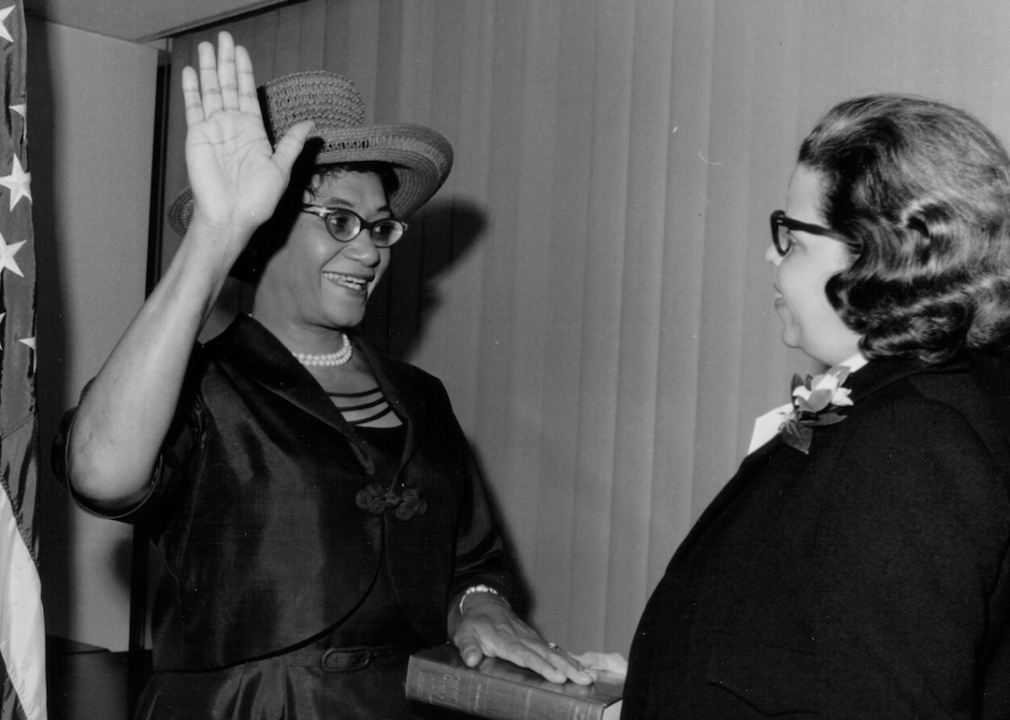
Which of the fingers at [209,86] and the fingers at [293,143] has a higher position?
the fingers at [209,86]

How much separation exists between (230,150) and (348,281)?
1.29 feet

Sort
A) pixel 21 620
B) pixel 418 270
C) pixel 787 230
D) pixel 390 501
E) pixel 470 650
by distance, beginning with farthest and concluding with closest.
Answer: pixel 418 270 < pixel 21 620 < pixel 390 501 < pixel 470 650 < pixel 787 230

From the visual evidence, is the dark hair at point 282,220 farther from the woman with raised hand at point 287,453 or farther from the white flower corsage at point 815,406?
the white flower corsage at point 815,406

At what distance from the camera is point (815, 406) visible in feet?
3.84

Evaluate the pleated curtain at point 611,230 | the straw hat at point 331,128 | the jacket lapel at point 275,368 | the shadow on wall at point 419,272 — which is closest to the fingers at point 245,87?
the straw hat at point 331,128

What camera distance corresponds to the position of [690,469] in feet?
8.50

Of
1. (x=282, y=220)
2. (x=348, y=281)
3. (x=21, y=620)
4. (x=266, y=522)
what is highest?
(x=282, y=220)

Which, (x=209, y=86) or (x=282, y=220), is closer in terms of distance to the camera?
(x=209, y=86)

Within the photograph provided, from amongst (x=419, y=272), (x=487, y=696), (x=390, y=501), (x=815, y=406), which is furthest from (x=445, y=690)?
(x=419, y=272)

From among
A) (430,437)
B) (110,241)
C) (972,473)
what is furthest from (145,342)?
(110,241)

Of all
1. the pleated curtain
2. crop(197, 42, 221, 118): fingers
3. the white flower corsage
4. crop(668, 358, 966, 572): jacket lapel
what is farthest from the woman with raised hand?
the pleated curtain

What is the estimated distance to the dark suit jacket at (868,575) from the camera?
102cm

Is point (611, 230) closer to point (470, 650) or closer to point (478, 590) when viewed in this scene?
point (478, 590)

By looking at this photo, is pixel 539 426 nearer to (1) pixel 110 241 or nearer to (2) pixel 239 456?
(2) pixel 239 456
